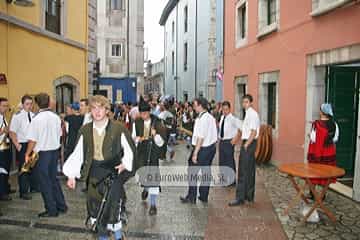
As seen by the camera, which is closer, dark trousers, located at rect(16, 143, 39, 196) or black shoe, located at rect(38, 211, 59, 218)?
black shoe, located at rect(38, 211, 59, 218)

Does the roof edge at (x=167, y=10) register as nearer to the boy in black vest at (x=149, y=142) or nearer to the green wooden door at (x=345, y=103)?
the green wooden door at (x=345, y=103)

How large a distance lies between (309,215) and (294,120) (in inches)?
142

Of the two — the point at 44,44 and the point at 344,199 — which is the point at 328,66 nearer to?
the point at 344,199

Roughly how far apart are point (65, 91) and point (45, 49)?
1964 mm

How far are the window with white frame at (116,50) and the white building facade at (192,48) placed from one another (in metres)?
4.52

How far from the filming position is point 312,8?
7348mm

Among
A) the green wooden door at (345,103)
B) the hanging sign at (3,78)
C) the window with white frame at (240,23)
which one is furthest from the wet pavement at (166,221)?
the window with white frame at (240,23)

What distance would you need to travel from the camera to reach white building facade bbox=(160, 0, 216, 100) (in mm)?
17797

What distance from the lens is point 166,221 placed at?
5105mm

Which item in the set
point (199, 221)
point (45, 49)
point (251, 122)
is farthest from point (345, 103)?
point (45, 49)

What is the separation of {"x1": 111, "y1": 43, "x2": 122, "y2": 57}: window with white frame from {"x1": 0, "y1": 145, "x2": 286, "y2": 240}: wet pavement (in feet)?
62.2

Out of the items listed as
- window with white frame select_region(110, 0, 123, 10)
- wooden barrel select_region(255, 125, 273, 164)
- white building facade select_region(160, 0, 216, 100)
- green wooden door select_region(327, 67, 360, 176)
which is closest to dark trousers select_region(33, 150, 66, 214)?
green wooden door select_region(327, 67, 360, 176)

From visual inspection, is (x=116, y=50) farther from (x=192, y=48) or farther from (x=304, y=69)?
(x=304, y=69)

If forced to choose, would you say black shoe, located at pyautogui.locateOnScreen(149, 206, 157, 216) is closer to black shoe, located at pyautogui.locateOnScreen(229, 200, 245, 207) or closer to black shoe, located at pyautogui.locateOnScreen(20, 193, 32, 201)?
black shoe, located at pyautogui.locateOnScreen(229, 200, 245, 207)
